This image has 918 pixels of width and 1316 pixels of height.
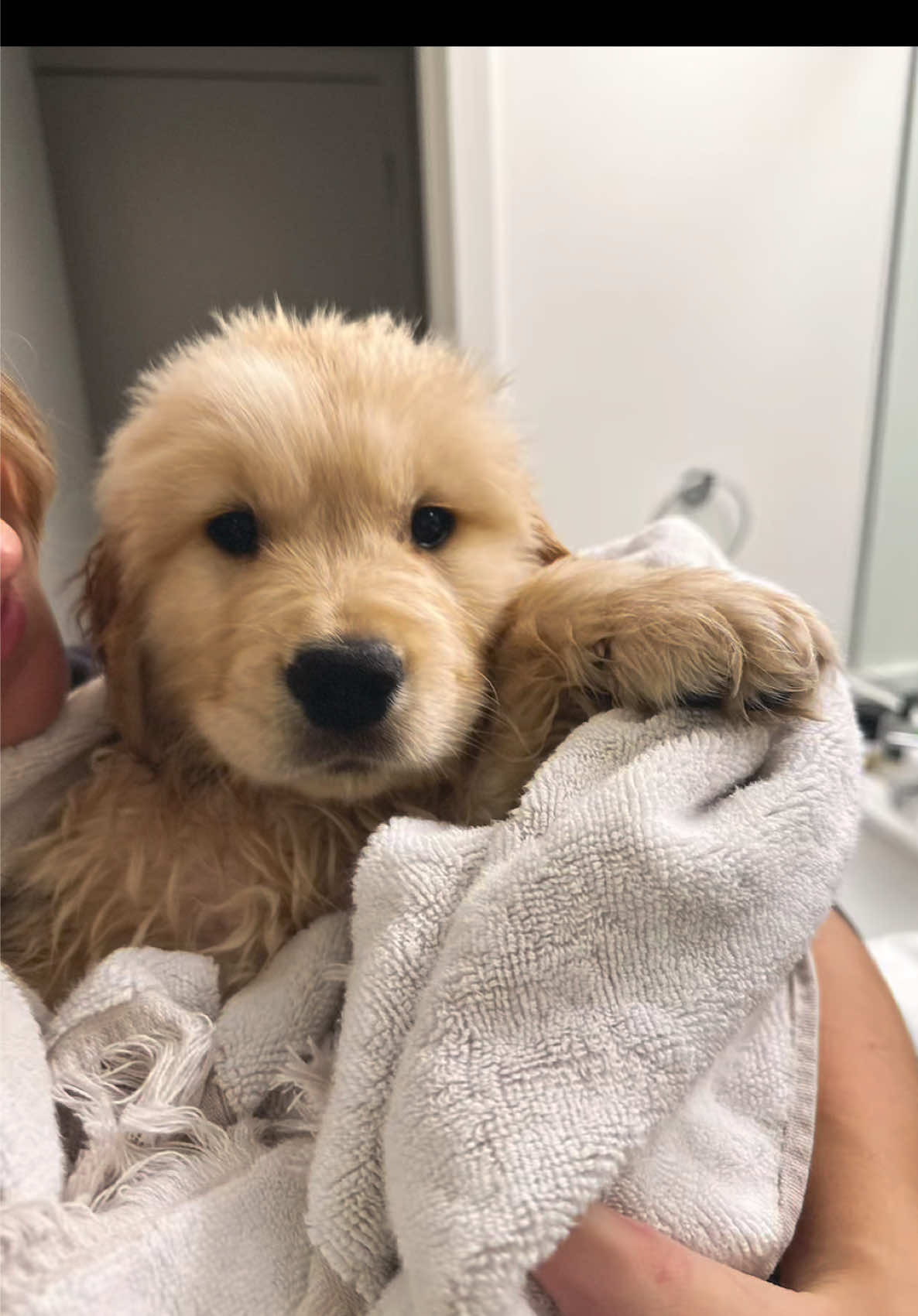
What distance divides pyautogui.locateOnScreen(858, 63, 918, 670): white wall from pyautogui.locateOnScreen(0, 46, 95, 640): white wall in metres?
1.70

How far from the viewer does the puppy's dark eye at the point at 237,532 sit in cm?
68

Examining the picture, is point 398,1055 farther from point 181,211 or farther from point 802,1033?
point 181,211

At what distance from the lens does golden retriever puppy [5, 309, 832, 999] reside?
57 centimetres

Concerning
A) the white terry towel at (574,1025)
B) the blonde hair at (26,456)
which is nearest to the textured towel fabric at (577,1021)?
the white terry towel at (574,1025)

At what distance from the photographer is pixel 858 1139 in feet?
2.04

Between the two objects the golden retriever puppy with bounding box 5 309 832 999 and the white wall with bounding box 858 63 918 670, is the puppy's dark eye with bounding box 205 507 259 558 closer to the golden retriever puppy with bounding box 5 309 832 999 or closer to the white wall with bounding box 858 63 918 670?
the golden retriever puppy with bounding box 5 309 832 999

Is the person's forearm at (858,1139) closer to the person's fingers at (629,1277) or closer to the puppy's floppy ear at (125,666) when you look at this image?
the person's fingers at (629,1277)

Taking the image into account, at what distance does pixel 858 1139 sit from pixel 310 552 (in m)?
0.60

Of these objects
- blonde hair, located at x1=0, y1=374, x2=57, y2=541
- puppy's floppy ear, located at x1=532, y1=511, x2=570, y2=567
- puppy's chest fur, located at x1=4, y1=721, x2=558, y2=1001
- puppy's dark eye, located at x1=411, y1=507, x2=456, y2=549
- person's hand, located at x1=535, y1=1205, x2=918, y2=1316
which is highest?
blonde hair, located at x1=0, y1=374, x2=57, y2=541

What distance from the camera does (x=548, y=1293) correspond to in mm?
429

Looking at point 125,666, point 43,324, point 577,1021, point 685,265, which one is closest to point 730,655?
point 577,1021

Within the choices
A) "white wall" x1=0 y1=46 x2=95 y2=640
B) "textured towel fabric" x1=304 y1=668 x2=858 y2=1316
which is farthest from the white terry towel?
"white wall" x1=0 y1=46 x2=95 y2=640

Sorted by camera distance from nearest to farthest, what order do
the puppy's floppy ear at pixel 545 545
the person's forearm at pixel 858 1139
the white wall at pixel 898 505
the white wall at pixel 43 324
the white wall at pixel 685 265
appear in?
the person's forearm at pixel 858 1139 < the puppy's floppy ear at pixel 545 545 < the white wall at pixel 43 324 < the white wall at pixel 685 265 < the white wall at pixel 898 505

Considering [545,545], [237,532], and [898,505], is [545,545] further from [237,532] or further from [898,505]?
Answer: [898,505]
